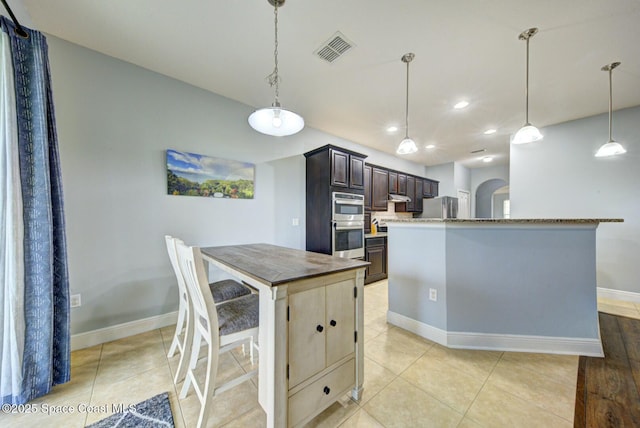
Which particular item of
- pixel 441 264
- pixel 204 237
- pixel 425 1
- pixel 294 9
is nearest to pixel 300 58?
pixel 294 9

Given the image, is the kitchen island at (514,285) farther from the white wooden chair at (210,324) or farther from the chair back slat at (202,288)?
the chair back slat at (202,288)

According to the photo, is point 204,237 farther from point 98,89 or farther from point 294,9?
point 294,9

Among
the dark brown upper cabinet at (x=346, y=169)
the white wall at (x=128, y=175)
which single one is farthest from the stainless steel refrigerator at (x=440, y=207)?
the white wall at (x=128, y=175)

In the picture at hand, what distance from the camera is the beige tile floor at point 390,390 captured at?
A: 1.34 meters

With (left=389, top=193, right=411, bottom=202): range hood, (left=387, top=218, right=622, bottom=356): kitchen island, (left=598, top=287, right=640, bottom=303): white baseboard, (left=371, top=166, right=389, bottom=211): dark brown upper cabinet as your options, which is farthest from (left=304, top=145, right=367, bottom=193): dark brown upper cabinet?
(left=598, top=287, right=640, bottom=303): white baseboard

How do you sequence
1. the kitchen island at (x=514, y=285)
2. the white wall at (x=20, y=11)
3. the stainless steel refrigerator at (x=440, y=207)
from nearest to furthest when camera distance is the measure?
1. the white wall at (x=20, y=11)
2. the kitchen island at (x=514, y=285)
3. the stainless steel refrigerator at (x=440, y=207)

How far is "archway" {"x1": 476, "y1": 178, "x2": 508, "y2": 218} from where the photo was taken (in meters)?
7.56

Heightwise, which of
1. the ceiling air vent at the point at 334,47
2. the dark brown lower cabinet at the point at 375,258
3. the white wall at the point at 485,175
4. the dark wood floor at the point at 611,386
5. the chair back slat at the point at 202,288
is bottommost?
the dark wood floor at the point at 611,386

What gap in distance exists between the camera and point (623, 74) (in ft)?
8.04

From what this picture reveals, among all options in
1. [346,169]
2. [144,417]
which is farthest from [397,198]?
[144,417]

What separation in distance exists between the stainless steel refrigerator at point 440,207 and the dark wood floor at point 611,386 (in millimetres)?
3544

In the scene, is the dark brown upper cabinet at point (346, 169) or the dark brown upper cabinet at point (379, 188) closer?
the dark brown upper cabinet at point (346, 169)

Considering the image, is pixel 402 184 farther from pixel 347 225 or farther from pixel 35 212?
pixel 35 212

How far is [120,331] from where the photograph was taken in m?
2.22
